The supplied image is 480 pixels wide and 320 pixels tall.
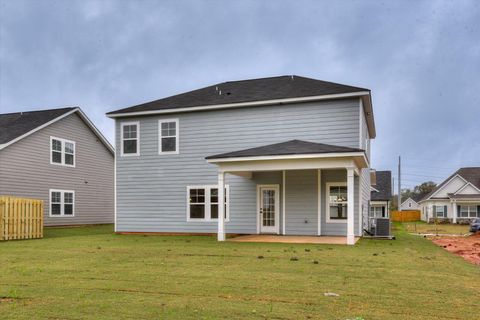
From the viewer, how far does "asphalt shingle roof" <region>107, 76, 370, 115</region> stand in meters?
17.2

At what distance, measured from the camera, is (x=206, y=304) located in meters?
5.43

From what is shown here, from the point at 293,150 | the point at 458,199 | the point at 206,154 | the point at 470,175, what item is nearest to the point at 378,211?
the point at 458,199

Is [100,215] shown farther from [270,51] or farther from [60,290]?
[60,290]

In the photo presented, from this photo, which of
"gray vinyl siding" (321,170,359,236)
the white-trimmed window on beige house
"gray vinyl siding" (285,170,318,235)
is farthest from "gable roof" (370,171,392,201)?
"gray vinyl siding" (285,170,318,235)

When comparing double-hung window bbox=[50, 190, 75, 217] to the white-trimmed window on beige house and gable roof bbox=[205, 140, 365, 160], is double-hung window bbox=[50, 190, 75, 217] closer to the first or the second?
gable roof bbox=[205, 140, 365, 160]

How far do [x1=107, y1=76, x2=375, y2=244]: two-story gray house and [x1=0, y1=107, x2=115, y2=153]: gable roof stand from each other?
617 cm

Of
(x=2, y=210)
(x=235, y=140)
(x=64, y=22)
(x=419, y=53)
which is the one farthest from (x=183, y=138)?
(x=419, y=53)

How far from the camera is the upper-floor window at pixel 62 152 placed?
24859 millimetres

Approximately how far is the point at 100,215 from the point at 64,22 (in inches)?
465

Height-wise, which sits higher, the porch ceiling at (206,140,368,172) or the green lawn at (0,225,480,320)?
the porch ceiling at (206,140,368,172)

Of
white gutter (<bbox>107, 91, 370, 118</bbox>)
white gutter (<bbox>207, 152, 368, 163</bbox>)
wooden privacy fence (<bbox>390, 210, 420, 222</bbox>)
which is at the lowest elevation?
wooden privacy fence (<bbox>390, 210, 420, 222</bbox>)

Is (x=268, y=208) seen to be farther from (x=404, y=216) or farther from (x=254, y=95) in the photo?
(x=404, y=216)

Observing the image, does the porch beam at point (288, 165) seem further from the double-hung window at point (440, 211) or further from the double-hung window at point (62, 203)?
the double-hung window at point (440, 211)

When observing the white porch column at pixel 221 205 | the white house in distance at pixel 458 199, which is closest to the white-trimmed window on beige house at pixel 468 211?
the white house in distance at pixel 458 199
